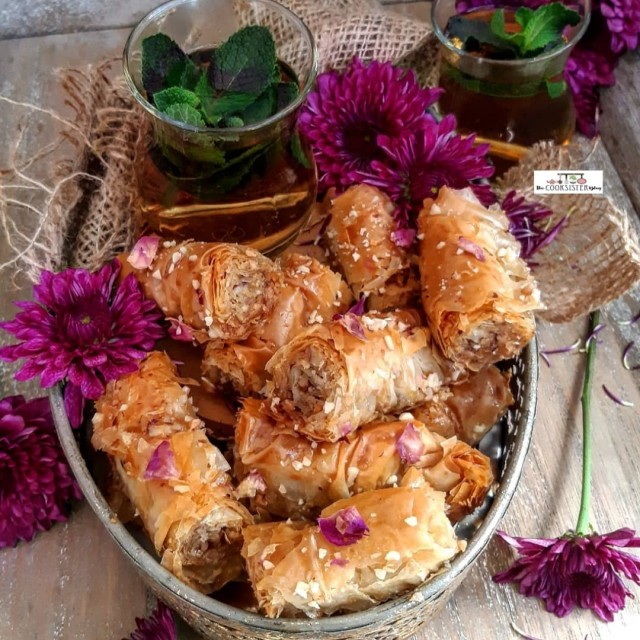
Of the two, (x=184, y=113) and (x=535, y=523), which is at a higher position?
(x=184, y=113)

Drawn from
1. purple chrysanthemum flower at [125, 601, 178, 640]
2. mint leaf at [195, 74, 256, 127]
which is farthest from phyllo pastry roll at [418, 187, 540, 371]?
purple chrysanthemum flower at [125, 601, 178, 640]

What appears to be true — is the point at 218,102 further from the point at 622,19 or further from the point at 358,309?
the point at 622,19

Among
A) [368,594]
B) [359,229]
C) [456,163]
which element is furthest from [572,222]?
[368,594]

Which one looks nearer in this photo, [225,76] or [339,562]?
[339,562]

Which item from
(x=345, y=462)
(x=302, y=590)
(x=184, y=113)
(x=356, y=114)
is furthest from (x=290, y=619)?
(x=356, y=114)

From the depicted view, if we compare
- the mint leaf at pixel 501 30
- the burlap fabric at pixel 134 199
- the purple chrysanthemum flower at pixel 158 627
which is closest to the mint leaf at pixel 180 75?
the burlap fabric at pixel 134 199

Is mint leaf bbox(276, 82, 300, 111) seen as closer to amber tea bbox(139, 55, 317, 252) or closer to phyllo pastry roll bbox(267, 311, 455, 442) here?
amber tea bbox(139, 55, 317, 252)
